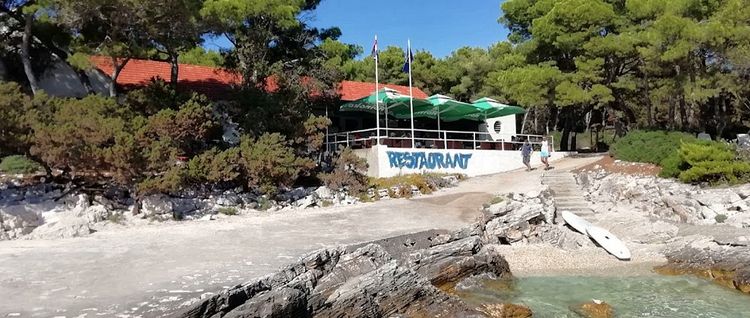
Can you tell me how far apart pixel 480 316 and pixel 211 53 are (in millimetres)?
26739

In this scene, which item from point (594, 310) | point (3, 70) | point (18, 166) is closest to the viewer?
point (594, 310)

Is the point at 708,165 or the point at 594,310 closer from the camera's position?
the point at 594,310

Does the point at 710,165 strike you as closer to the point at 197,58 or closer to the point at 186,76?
the point at 186,76

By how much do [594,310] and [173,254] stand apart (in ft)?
24.2

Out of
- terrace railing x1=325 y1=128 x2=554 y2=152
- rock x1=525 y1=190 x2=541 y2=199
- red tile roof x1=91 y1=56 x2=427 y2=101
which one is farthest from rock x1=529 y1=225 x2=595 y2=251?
red tile roof x1=91 y1=56 x2=427 y2=101

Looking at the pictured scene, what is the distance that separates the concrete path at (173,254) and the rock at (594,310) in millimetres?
4651

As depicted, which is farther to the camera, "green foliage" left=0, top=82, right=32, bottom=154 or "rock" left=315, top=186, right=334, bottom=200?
"rock" left=315, top=186, right=334, bottom=200

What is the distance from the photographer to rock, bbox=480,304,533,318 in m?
8.64

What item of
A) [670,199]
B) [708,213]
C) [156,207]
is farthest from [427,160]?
[156,207]

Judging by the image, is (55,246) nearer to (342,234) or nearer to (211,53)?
(342,234)

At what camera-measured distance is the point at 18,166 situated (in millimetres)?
16594

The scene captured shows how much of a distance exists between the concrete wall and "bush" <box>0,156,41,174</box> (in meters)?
11.2

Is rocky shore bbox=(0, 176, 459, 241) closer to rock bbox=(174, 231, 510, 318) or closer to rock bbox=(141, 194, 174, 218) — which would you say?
rock bbox=(141, 194, 174, 218)

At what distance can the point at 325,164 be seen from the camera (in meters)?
20.0
